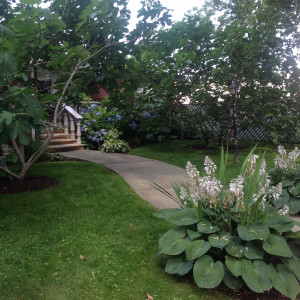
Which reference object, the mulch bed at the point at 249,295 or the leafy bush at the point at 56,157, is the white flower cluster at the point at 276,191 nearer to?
the mulch bed at the point at 249,295

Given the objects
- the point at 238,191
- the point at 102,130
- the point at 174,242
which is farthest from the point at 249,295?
the point at 102,130

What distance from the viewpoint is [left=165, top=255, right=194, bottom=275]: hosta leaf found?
269 centimetres

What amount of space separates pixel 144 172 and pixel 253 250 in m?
4.51

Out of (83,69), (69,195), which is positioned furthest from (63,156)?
(69,195)

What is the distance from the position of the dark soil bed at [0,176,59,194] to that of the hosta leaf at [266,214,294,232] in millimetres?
3800

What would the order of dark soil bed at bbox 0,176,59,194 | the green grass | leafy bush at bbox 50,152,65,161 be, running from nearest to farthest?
1. dark soil bed at bbox 0,176,59,194
2. leafy bush at bbox 50,152,65,161
3. the green grass

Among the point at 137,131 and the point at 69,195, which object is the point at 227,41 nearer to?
the point at 137,131

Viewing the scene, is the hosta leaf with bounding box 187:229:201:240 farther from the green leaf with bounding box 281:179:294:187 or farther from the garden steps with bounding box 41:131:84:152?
the garden steps with bounding box 41:131:84:152

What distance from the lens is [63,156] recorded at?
838cm

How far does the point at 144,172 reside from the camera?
700cm

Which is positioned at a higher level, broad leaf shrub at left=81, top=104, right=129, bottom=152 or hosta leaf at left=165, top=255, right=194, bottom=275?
broad leaf shrub at left=81, top=104, right=129, bottom=152

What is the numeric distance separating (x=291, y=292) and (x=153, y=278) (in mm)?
1147

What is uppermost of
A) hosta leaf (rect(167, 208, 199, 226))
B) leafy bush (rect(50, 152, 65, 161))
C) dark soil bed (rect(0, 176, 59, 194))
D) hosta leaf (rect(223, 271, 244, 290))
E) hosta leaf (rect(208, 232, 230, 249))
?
leafy bush (rect(50, 152, 65, 161))

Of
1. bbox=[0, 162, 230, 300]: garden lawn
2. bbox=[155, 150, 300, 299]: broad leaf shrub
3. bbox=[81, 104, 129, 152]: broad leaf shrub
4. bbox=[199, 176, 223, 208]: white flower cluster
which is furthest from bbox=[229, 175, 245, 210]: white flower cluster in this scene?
bbox=[81, 104, 129, 152]: broad leaf shrub
